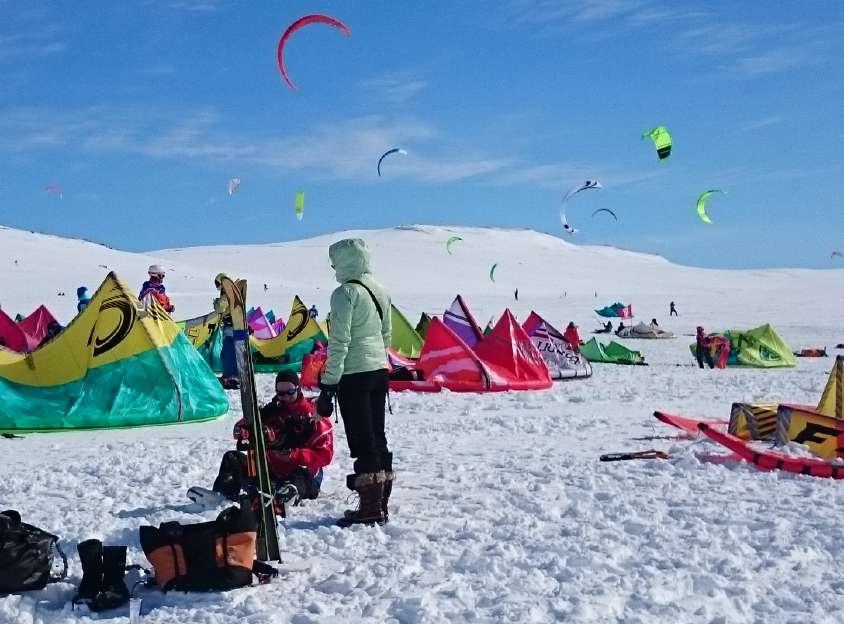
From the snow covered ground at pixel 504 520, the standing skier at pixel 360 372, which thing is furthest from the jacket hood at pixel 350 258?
the snow covered ground at pixel 504 520

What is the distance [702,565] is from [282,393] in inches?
119

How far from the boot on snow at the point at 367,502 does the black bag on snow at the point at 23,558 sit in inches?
67.0

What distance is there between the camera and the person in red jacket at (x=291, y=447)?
5770 millimetres

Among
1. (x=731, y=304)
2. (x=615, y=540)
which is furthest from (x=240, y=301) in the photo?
(x=731, y=304)

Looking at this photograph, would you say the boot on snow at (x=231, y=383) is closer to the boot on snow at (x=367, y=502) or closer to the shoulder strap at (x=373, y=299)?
the shoulder strap at (x=373, y=299)

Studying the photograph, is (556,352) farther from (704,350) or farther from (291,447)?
(291,447)

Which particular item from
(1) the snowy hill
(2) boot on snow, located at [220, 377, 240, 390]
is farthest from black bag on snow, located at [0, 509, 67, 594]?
(1) the snowy hill

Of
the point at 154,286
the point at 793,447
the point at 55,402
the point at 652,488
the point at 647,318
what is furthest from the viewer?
the point at 647,318

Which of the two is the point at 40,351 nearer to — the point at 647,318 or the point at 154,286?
the point at 154,286

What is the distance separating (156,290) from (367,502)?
614cm

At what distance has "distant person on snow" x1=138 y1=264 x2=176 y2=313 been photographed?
10247mm

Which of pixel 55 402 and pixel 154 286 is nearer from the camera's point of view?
pixel 55 402

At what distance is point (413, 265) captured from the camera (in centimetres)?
8944

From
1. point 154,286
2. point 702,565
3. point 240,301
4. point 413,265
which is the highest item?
point 413,265
